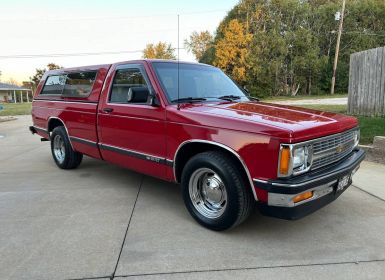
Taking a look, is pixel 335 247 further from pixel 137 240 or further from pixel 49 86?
pixel 49 86

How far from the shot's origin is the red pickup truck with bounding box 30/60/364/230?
304cm

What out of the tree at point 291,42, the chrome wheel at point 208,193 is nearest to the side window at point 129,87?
the chrome wheel at point 208,193

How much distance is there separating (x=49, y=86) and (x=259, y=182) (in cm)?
517

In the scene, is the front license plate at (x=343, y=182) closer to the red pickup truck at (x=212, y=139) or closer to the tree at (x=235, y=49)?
the red pickup truck at (x=212, y=139)

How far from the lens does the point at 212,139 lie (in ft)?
11.3

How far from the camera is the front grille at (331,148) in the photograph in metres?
3.21

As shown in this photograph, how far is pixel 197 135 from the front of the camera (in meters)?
3.58

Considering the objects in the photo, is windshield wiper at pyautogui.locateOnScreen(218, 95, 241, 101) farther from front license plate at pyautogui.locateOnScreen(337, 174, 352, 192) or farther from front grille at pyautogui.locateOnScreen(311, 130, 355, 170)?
front license plate at pyautogui.locateOnScreen(337, 174, 352, 192)

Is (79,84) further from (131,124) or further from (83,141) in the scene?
(131,124)

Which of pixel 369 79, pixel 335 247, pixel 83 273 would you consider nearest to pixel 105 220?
pixel 83 273

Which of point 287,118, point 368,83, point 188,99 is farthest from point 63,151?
point 368,83

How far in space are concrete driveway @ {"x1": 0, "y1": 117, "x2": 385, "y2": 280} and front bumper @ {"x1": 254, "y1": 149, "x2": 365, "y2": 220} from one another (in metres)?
0.41

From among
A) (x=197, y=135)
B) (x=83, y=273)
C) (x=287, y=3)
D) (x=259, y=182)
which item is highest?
(x=287, y=3)

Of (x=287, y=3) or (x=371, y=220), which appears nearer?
(x=371, y=220)
